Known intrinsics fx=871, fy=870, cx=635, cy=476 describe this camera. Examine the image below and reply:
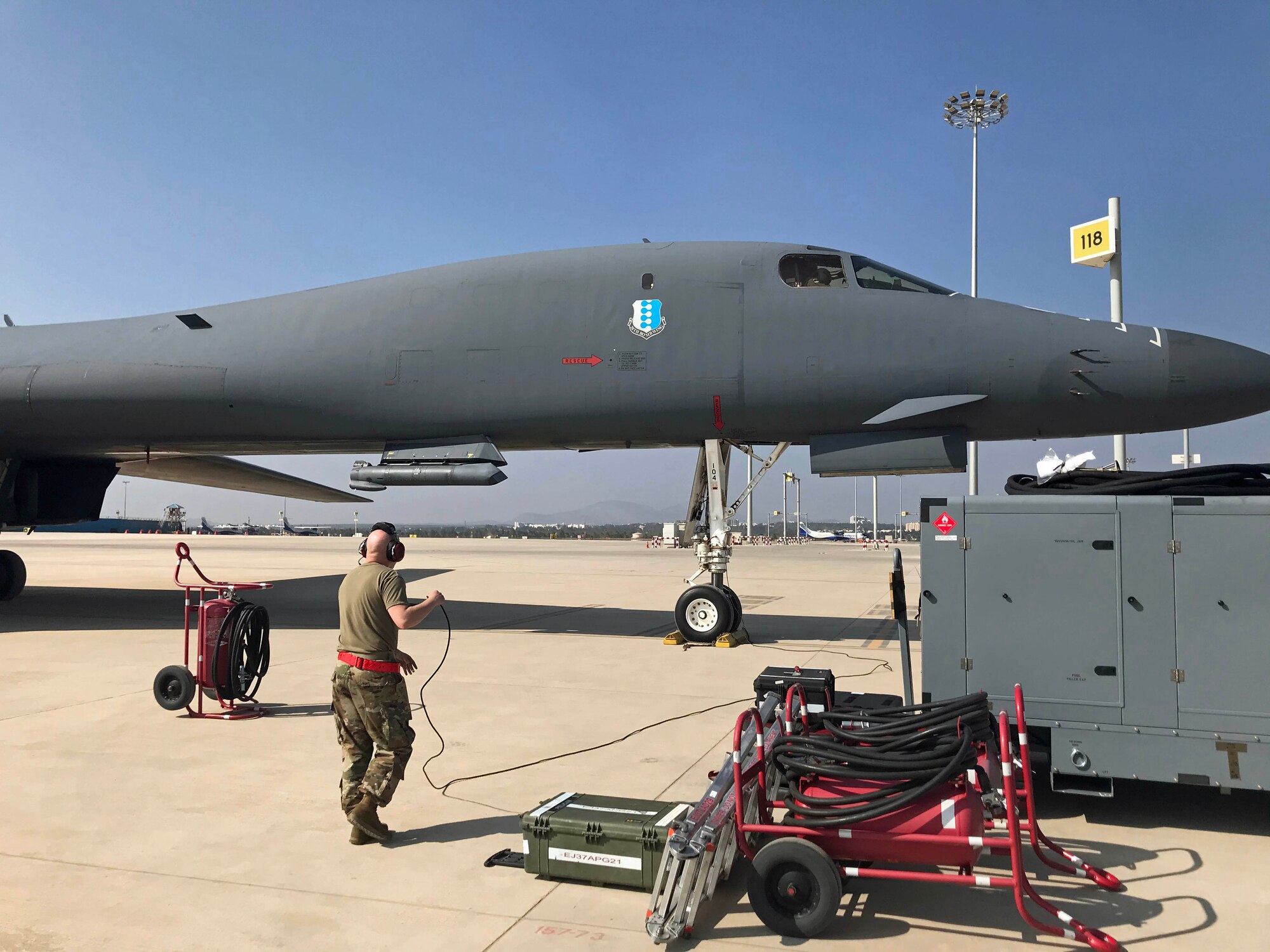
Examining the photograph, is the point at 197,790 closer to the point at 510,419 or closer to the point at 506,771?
the point at 506,771

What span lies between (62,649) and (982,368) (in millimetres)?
11469

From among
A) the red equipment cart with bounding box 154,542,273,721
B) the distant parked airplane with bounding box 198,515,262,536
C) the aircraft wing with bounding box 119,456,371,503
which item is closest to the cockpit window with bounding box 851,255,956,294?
the red equipment cart with bounding box 154,542,273,721

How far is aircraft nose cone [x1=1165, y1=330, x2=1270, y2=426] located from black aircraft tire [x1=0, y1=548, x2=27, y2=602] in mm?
18349

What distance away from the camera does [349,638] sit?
4.70m

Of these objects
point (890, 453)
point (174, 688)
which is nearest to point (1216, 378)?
point (890, 453)

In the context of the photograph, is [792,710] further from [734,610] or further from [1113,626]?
[734,610]

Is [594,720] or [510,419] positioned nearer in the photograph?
[594,720]

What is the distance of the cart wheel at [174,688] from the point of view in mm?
7324

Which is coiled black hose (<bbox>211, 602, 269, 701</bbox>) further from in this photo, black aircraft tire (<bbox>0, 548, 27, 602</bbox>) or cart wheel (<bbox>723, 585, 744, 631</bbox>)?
black aircraft tire (<bbox>0, 548, 27, 602</bbox>)

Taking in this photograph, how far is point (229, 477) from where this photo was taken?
19.9m

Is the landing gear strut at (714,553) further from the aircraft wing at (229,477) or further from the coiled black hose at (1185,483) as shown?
the aircraft wing at (229,477)

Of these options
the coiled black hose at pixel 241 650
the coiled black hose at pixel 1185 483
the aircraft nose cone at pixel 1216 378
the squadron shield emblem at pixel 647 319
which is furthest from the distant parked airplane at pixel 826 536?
the coiled black hose at pixel 1185 483

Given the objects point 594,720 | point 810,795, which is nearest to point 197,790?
point 594,720

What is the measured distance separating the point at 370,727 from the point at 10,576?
15.2 m
